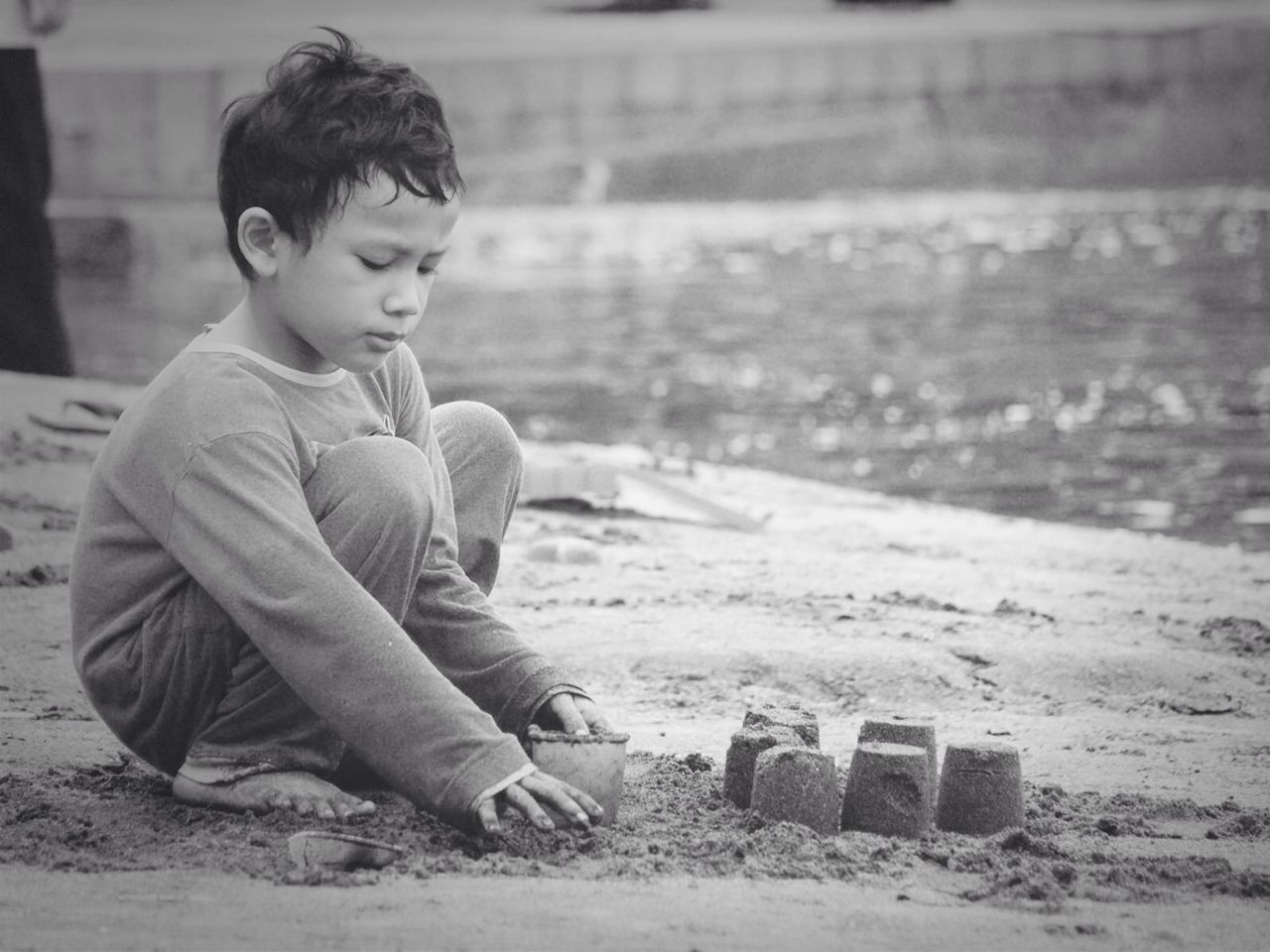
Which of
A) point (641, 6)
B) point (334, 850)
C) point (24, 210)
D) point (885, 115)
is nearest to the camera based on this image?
point (334, 850)

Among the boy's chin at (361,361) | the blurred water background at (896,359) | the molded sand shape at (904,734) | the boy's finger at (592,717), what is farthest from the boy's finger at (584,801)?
the blurred water background at (896,359)

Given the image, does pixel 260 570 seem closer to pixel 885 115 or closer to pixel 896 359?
pixel 896 359

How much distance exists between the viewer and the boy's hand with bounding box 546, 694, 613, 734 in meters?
3.04

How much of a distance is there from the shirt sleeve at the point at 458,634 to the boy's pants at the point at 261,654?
12 cm

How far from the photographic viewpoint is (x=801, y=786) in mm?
2842

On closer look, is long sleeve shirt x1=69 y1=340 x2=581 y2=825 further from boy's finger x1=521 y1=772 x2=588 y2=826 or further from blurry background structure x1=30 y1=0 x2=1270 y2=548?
blurry background structure x1=30 y1=0 x2=1270 y2=548

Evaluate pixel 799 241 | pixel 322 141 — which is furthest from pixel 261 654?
pixel 799 241

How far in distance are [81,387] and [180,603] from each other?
5533 millimetres

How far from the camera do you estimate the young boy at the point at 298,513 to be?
8.70ft

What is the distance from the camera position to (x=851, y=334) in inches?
773

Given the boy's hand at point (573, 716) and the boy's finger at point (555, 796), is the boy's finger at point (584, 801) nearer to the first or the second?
the boy's finger at point (555, 796)

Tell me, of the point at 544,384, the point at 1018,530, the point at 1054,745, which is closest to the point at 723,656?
the point at 1054,745

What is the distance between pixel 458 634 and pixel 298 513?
1.72 feet

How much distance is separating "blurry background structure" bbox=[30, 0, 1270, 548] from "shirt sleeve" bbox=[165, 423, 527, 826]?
616cm
